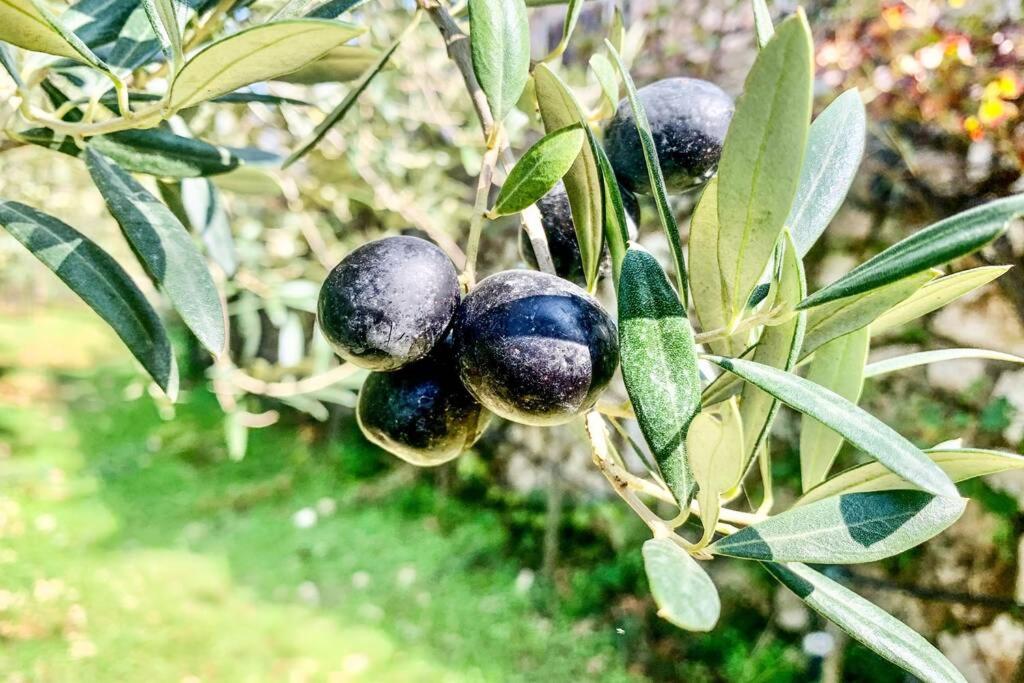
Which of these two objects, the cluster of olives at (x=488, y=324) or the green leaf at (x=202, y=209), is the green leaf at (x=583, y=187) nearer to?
the cluster of olives at (x=488, y=324)

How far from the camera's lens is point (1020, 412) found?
7.69 feet

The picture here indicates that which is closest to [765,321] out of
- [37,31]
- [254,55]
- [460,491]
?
[254,55]

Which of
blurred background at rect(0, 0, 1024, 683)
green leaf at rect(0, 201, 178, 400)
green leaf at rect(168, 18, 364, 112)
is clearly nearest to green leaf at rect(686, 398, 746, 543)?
green leaf at rect(168, 18, 364, 112)


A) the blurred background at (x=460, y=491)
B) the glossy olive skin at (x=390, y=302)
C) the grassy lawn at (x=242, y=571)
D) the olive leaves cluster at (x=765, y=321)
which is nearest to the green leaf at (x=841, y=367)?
the olive leaves cluster at (x=765, y=321)

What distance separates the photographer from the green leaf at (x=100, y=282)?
611mm

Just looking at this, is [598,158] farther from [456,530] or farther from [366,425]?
[456,530]

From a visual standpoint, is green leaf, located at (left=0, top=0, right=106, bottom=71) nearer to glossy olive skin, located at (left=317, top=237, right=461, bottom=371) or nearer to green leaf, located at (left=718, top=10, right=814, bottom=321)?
glossy olive skin, located at (left=317, top=237, right=461, bottom=371)

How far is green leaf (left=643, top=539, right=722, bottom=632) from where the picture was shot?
344mm

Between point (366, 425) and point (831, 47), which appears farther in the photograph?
point (831, 47)

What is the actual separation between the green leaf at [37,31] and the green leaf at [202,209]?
1.26ft

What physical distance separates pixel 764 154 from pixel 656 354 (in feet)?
0.43

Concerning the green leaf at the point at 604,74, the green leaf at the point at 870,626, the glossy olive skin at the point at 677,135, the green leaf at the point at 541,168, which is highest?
the green leaf at the point at 604,74

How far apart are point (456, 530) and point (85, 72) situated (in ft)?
10.7

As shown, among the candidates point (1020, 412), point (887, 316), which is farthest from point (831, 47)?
point (887, 316)
